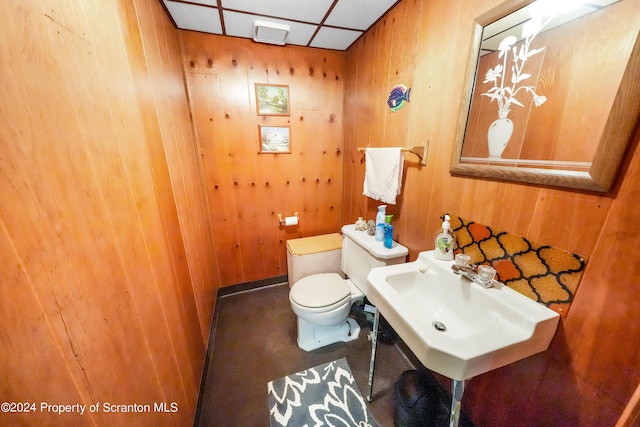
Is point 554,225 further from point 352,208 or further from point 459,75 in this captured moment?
point 352,208

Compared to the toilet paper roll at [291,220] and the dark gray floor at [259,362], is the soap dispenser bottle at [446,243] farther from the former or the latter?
the toilet paper roll at [291,220]

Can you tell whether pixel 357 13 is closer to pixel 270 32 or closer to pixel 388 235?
pixel 270 32

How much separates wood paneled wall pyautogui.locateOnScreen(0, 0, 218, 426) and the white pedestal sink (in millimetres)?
884

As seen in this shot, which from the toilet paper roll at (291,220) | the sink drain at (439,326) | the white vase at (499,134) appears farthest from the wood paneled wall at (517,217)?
the toilet paper roll at (291,220)

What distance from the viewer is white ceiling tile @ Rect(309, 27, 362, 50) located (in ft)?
5.23

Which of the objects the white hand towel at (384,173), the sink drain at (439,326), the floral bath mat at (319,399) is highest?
the white hand towel at (384,173)

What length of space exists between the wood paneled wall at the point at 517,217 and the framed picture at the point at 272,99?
705 mm

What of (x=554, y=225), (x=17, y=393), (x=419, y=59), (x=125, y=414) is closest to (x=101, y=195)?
(x=17, y=393)

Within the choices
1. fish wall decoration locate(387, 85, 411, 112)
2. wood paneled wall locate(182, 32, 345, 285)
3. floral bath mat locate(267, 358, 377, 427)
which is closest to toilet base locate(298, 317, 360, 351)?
floral bath mat locate(267, 358, 377, 427)

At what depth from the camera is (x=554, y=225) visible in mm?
735

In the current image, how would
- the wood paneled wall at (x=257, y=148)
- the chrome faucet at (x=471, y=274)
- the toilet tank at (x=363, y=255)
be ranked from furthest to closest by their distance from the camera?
the wood paneled wall at (x=257, y=148) → the toilet tank at (x=363, y=255) → the chrome faucet at (x=471, y=274)

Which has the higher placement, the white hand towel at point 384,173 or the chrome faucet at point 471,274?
the white hand towel at point 384,173

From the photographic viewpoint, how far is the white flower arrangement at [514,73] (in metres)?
0.75

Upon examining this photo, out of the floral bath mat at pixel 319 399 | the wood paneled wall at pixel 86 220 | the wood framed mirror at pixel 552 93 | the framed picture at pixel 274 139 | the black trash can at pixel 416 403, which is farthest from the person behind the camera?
the framed picture at pixel 274 139
